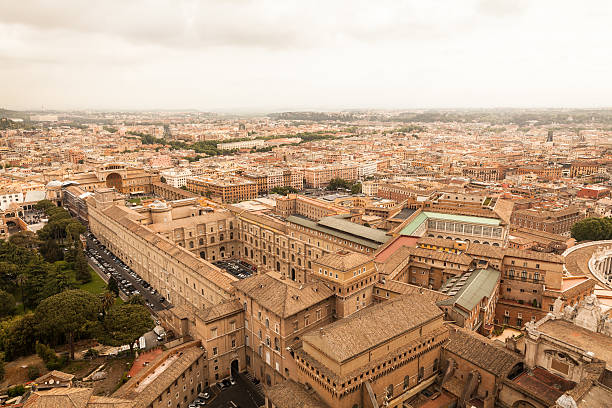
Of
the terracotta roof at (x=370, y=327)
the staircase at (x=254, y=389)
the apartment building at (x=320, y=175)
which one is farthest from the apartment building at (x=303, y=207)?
the terracotta roof at (x=370, y=327)

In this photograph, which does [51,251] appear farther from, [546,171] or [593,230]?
[546,171]

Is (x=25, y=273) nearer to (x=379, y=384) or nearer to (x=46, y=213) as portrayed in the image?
Answer: (x=46, y=213)

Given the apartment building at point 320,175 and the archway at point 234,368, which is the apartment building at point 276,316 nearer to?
the archway at point 234,368

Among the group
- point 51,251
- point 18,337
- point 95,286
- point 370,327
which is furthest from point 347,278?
point 51,251

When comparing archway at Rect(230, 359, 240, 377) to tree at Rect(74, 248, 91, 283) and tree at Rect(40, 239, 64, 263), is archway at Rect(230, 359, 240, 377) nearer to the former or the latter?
tree at Rect(74, 248, 91, 283)

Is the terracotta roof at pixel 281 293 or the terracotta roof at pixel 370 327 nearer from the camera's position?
the terracotta roof at pixel 370 327

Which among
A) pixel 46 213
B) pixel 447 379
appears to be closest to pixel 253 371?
pixel 447 379

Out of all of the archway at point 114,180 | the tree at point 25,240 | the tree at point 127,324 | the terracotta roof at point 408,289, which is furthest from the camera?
the archway at point 114,180
